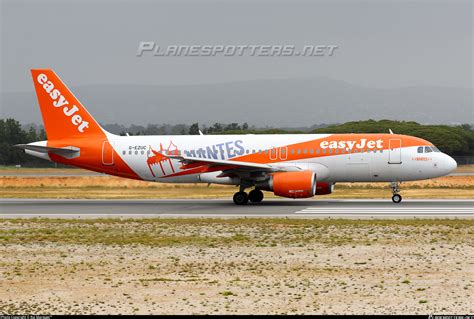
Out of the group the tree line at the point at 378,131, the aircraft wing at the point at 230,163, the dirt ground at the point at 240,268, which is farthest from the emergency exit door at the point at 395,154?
the tree line at the point at 378,131

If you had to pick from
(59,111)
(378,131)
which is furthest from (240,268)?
(378,131)

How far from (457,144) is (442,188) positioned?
67.7 metres

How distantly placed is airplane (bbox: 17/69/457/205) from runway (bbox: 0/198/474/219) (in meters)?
1.11

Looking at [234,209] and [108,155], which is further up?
[108,155]

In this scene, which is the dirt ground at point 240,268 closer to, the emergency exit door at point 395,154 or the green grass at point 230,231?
the green grass at point 230,231

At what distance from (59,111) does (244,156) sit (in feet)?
34.8

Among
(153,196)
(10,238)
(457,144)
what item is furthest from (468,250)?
(457,144)

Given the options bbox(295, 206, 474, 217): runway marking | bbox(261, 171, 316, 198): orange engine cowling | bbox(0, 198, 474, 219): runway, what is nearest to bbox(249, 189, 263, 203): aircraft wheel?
bbox(0, 198, 474, 219): runway

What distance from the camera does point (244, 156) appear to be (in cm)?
3475

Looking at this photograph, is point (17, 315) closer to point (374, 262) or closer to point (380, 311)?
point (380, 311)

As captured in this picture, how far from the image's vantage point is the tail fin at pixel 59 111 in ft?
123

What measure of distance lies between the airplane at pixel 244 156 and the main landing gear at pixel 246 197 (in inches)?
Result: 1.9

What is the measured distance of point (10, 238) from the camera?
20.6 meters

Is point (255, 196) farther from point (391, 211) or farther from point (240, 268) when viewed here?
point (240, 268)
